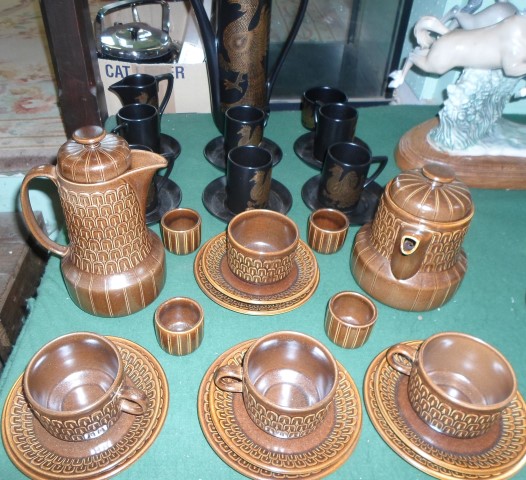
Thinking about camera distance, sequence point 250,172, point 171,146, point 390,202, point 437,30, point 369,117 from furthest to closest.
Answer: point 369,117 → point 171,146 → point 437,30 → point 250,172 → point 390,202

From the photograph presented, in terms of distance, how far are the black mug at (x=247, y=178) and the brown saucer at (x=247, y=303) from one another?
167mm

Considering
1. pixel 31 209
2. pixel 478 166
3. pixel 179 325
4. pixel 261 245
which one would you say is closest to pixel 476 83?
pixel 478 166

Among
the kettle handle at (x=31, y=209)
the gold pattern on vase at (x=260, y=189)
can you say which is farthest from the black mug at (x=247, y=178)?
the kettle handle at (x=31, y=209)

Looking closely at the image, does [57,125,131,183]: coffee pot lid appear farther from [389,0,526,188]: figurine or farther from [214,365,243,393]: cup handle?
[389,0,526,188]: figurine

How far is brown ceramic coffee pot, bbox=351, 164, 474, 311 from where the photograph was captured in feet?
2.39

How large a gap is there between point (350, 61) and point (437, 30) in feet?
2.77

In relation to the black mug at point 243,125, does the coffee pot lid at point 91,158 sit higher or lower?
higher

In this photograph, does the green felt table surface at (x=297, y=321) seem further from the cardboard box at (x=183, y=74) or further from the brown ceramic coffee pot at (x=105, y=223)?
the cardboard box at (x=183, y=74)

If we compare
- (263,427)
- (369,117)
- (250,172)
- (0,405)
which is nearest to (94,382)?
(0,405)

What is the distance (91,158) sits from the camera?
65 centimetres

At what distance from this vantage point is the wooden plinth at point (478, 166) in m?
1.12

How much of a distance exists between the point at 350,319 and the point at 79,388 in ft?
1.40

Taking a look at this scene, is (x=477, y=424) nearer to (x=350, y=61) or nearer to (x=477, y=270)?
(x=477, y=270)

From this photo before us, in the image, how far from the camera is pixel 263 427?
2.01 feet
